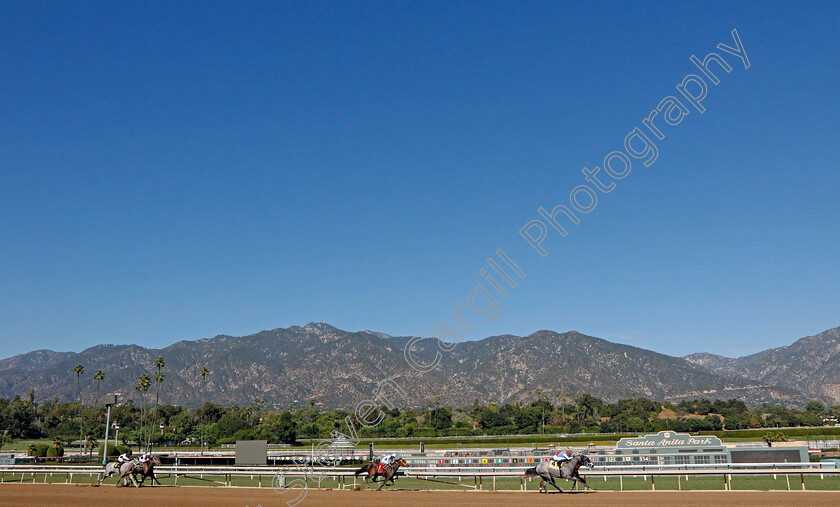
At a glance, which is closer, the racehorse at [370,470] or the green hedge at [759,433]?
the racehorse at [370,470]

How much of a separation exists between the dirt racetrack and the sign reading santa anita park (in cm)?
2124

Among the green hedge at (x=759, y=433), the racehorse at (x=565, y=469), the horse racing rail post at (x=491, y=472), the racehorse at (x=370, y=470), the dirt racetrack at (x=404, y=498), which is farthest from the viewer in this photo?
the green hedge at (x=759, y=433)

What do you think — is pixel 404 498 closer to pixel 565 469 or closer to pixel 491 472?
pixel 491 472

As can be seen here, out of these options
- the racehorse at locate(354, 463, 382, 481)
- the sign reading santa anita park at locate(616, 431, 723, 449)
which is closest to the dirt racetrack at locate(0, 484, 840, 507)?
the racehorse at locate(354, 463, 382, 481)

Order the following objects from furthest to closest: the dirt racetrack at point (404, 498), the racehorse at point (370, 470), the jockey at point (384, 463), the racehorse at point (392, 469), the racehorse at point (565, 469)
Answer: the racehorse at point (370, 470) < the jockey at point (384, 463) < the racehorse at point (392, 469) < the racehorse at point (565, 469) < the dirt racetrack at point (404, 498)

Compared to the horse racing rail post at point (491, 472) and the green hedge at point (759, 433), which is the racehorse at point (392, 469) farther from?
the green hedge at point (759, 433)

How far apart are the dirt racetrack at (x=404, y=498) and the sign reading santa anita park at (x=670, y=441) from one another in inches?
836

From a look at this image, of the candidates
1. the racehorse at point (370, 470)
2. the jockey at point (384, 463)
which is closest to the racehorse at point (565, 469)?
the jockey at point (384, 463)

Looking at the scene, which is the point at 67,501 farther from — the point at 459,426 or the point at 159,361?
the point at 459,426

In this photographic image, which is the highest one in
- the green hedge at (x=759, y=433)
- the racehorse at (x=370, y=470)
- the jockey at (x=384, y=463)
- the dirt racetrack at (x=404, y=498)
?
the jockey at (x=384, y=463)

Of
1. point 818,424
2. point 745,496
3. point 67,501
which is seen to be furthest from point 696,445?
point 818,424

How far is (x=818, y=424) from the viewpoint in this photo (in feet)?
477

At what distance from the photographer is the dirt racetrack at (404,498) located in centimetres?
1806

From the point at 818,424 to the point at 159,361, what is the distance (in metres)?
148
